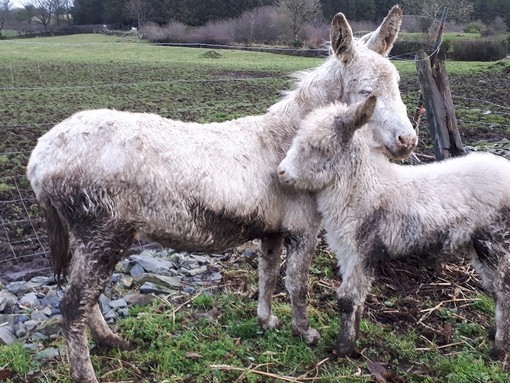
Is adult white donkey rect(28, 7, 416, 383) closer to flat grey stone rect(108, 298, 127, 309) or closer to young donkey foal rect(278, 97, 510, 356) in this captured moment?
young donkey foal rect(278, 97, 510, 356)

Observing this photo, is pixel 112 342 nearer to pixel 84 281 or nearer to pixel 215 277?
pixel 84 281

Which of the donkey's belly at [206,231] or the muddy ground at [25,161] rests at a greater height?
the donkey's belly at [206,231]

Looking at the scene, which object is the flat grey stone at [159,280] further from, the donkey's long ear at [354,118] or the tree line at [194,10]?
the tree line at [194,10]

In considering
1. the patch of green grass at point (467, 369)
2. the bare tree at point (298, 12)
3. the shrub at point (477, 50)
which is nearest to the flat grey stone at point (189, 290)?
the patch of green grass at point (467, 369)

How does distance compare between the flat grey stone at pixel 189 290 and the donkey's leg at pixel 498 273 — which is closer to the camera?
the donkey's leg at pixel 498 273

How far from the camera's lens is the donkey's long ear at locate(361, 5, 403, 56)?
15.7 feet

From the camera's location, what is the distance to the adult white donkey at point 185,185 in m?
3.66

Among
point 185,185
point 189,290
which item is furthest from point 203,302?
point 185,185

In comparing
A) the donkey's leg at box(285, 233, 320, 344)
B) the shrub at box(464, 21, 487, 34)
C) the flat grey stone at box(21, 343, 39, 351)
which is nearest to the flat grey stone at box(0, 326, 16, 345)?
the flat grey stone at box(21, 343, 39, 351)

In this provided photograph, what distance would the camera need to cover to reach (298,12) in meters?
26.3

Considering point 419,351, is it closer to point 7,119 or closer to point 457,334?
point 457,334

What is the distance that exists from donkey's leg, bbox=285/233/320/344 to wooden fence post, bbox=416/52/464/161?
2895mm

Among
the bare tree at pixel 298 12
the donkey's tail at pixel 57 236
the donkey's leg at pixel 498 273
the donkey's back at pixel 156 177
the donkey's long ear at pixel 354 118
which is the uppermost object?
the bare tree at pixel 298 12

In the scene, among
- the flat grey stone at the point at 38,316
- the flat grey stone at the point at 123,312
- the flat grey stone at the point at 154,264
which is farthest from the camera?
the flat grey stone at the point at 154,264
